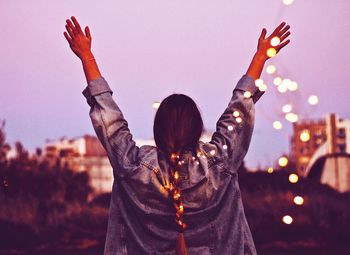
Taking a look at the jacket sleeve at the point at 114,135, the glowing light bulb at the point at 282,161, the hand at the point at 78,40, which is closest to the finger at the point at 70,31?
the hand at the point at 78,40

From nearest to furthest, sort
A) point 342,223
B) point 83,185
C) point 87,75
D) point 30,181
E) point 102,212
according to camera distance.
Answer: point 87,75 < point 342,223 < point 102,212 < point 30,181 < point 83,185

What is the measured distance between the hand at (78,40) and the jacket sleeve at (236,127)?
585 millimetres

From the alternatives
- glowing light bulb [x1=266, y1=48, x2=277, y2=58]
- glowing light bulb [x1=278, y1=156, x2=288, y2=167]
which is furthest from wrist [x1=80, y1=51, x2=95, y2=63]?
glowing light bulb [x1=278, y1=156, x2=288, y2=167]

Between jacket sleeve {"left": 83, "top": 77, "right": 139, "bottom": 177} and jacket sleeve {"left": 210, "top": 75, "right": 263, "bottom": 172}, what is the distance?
31 cm

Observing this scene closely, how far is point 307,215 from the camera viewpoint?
14.5 metres

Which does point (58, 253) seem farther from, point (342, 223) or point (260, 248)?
point (342, 223)

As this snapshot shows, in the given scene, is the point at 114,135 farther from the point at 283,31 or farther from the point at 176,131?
the point at 283,31

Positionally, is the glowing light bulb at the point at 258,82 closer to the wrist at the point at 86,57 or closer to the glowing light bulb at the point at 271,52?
the glowing light bulb at the point at 271,52

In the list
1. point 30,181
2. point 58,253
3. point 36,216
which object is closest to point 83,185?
point 30,181

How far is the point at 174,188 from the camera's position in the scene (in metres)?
2.47

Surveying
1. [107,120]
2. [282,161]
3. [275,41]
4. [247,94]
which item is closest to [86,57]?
[107,120]

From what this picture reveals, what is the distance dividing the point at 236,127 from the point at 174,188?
0.35 meters

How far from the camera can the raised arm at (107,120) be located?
253 centimetres

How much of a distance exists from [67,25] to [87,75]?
23 cm
